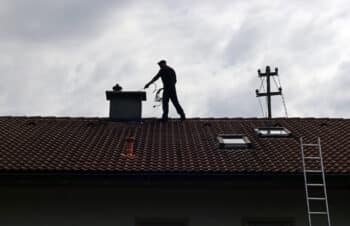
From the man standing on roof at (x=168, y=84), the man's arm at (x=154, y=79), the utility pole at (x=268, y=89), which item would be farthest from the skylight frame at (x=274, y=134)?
the utility pole at (x=268, y=89)

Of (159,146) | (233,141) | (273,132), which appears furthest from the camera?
(273,132)

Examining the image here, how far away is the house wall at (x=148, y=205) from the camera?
984cm

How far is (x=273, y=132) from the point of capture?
42.5ft

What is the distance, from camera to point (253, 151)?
11227 millimetres

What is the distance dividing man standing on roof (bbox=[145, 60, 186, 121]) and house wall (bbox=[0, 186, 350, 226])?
518 cm

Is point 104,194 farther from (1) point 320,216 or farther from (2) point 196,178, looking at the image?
(1) point 320,216

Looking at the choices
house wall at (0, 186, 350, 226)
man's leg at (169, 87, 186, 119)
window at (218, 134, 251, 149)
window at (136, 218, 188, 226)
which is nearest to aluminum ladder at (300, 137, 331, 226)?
house wall at (0, 186, 350, 226)

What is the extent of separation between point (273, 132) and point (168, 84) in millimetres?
3549

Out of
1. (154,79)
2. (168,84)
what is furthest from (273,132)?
(154,79)

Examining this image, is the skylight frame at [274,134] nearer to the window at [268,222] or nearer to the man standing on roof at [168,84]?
Answer: the man standing on roof at [168,84]

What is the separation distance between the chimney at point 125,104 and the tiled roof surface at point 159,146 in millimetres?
334

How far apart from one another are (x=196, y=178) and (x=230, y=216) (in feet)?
3.22

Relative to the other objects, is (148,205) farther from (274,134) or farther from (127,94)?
(127,94)

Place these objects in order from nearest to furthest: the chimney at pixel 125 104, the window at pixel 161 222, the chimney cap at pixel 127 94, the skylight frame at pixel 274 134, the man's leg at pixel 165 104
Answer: the window at pixel 161 222 → the skylight frame at pixel 274 134 → the chimney at pixel 125 104 → the man's leg at pixel 165 104 → the chimney cap at pixel 127 94
